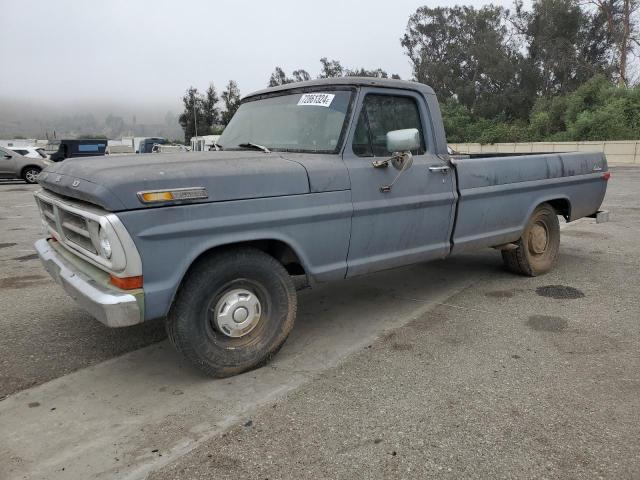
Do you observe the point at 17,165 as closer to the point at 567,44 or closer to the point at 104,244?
the point at 104,244

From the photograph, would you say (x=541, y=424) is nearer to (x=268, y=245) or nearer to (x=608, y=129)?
(x=268, y=245)

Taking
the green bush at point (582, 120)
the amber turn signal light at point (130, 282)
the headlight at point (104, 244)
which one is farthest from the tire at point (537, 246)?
the green bush at point (582, 120)

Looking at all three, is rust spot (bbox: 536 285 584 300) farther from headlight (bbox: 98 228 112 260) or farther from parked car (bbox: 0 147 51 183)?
parked car (bbox: 0 147 51 183)

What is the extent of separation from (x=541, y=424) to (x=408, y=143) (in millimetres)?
2123

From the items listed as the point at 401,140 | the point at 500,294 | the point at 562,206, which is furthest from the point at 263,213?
the point at 562,206

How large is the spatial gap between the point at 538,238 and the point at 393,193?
97.5 inches

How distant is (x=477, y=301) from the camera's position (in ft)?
15.7

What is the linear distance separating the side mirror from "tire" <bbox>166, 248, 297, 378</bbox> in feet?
4.26

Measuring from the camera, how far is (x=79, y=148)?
33469 millimetres

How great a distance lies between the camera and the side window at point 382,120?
383 centimetres

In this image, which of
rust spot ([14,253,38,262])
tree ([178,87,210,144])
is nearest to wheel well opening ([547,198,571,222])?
rust spot ([14,253,38,262])

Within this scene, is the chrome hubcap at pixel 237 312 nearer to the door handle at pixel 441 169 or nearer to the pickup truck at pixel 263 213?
the pickup truck at pixel 263 213

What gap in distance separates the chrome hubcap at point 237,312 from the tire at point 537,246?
3283 mm

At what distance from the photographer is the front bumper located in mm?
2750
